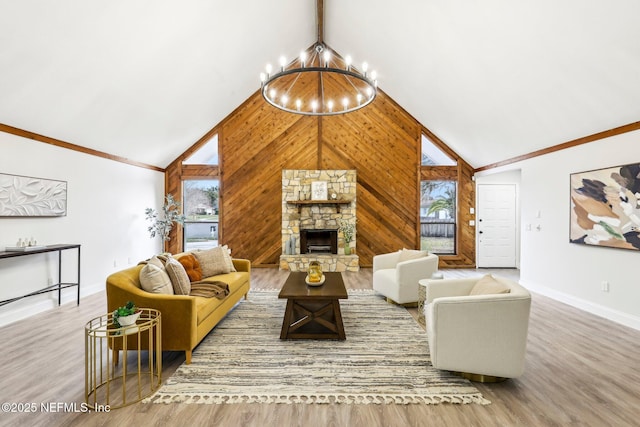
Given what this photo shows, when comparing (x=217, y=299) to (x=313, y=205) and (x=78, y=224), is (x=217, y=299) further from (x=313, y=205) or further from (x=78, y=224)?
(x=313, y=205)

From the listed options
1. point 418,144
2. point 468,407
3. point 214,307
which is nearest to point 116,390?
point 214,307

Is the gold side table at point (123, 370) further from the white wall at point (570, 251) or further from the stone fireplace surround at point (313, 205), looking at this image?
the white wall at point (570, 251)

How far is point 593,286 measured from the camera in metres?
3.99

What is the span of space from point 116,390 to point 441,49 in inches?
218

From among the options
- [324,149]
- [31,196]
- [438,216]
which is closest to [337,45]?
[324,149]

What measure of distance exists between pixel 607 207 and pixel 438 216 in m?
3.60

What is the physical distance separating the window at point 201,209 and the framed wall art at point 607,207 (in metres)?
6.87

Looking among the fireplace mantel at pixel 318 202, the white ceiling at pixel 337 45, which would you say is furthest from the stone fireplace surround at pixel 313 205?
the white ceiling at pixel 337 45

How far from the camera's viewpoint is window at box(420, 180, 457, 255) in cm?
726

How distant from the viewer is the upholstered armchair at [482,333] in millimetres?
2207

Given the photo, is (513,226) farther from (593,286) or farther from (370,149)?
(370,149)

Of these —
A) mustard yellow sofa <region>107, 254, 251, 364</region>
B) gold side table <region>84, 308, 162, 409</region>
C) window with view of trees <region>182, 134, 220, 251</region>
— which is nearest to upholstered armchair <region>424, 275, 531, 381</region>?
mustard yellow sofa <region>107, 254, 251, 364</region>

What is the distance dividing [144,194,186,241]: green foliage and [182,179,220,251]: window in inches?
12.0

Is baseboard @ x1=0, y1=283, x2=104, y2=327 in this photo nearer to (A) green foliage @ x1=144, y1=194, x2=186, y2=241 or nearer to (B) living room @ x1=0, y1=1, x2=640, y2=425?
(B) living room @ x1=0, y1=1, x2=640, y2=425
